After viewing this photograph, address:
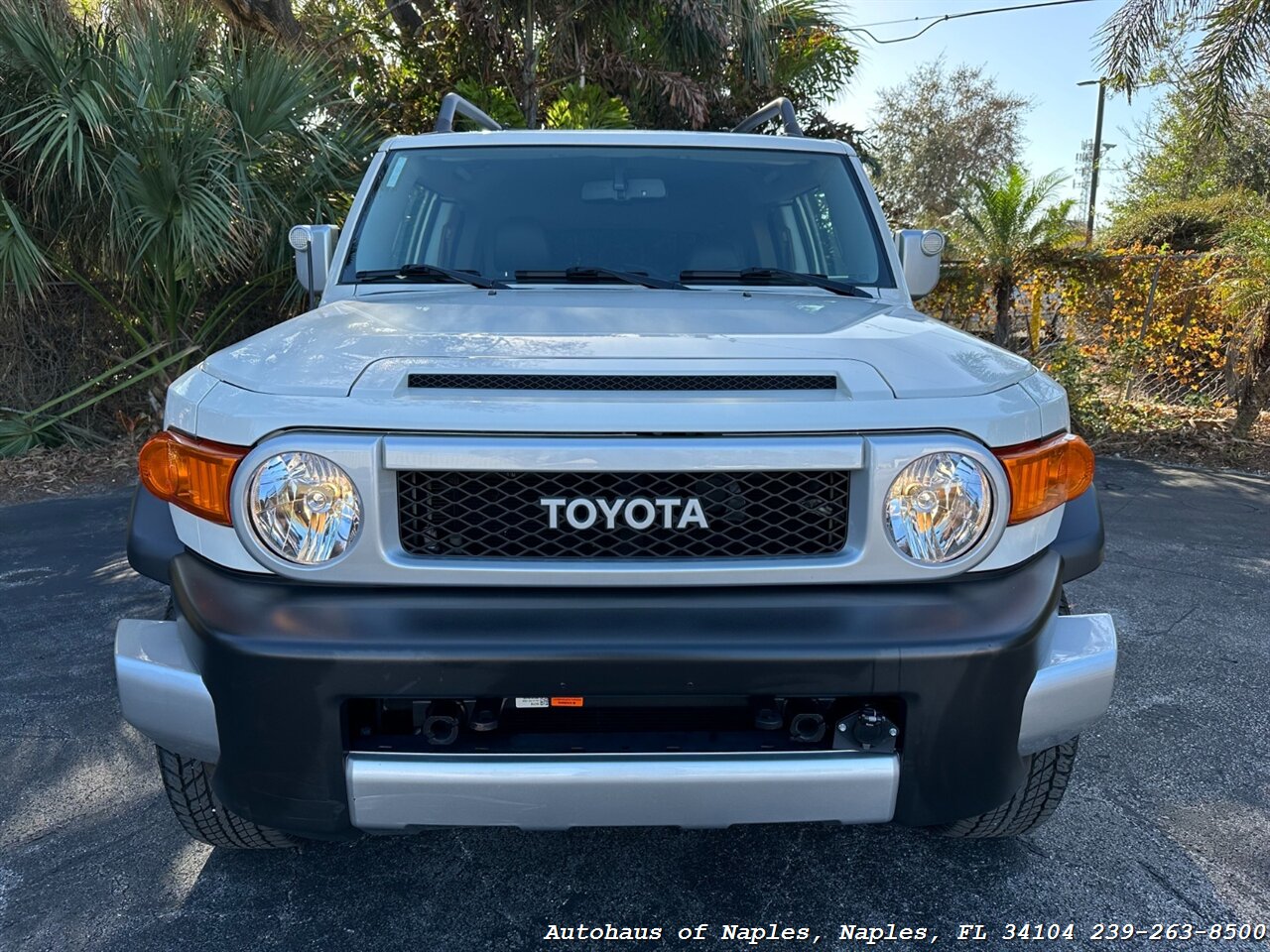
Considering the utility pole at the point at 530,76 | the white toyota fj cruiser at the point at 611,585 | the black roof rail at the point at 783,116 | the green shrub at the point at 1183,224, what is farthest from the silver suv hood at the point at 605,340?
the green shrub at the point at 1183,224

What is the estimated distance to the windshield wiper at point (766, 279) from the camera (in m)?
2.62

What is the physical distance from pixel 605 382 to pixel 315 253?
5.44 feet

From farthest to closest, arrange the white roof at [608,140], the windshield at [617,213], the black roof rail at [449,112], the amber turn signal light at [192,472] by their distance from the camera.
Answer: the black roof rail at [449,112] < the white roof at [608,140] < the windshield at [617,213] < the amber turn signal light at [192,472]

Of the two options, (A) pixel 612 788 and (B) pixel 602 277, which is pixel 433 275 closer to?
(B) pixel 602 277

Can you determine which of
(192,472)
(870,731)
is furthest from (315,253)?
(870,731)

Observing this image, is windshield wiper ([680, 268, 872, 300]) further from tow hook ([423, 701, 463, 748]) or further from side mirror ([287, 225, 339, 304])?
tow hook ([423, 701, 463, 748])

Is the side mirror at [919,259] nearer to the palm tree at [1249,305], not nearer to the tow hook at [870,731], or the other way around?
the tow hook at [870,731]

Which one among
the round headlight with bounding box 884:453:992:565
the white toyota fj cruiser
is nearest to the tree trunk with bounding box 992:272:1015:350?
the white toyota fj cruiser

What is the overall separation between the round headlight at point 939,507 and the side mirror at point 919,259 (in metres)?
1.37

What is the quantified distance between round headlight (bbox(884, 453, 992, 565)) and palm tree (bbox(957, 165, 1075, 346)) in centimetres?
756

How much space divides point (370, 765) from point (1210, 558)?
4.88 meters

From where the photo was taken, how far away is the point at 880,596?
5.41 feet

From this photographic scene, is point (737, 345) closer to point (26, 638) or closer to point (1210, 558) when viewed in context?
point (26, 638)

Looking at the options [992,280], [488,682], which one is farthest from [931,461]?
[992,280]
